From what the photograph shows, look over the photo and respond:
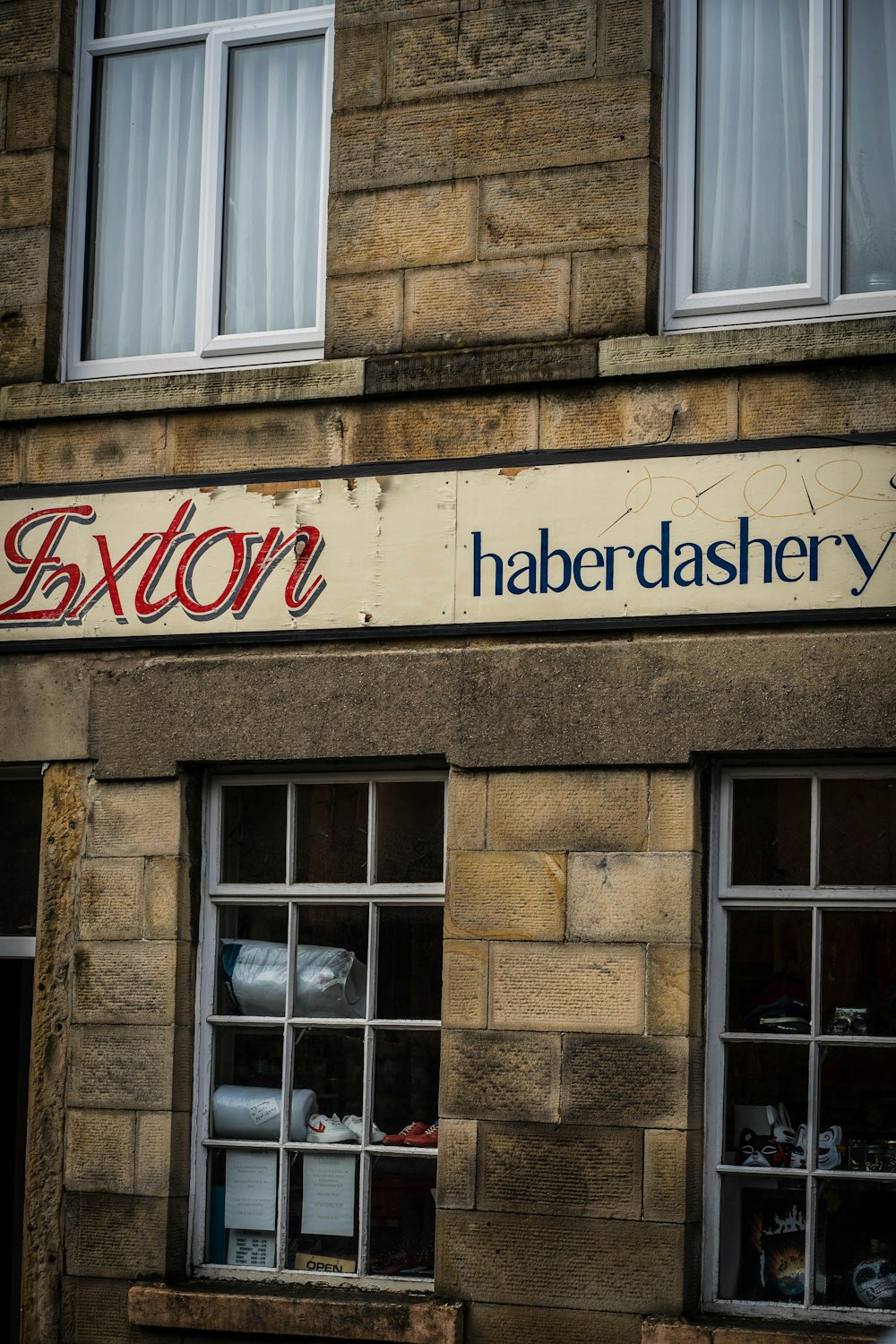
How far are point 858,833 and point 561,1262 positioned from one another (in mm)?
1923

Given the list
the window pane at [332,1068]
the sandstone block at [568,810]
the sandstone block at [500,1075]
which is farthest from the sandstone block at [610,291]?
the window pane at [332,1068]

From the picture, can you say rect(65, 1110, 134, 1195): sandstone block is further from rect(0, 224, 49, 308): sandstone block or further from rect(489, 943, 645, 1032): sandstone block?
rect(0, 224, 49, 308): sandstone block

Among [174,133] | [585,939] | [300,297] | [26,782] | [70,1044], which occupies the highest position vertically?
[174,133]

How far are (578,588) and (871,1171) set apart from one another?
7.89 ft

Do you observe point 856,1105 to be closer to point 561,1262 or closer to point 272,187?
point 561,1262

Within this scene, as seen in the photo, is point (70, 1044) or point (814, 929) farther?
point (70, 1044)

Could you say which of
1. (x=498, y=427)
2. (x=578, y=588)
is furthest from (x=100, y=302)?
(x=578, y=588)

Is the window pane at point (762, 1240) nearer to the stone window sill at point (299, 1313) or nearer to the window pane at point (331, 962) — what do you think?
the stone window sill at point (299, 1313)

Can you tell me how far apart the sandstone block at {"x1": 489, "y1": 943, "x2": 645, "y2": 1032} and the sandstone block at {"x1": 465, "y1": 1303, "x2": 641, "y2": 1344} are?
1016mm

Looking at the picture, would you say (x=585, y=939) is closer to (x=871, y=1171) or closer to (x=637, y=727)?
(x=637, y=727)

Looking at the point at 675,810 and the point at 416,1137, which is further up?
the point at 675,810

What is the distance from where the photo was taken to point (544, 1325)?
6.54 meters

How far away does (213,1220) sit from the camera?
288 inches

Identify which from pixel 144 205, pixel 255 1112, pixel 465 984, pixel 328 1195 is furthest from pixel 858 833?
Result: pixel 144 205
